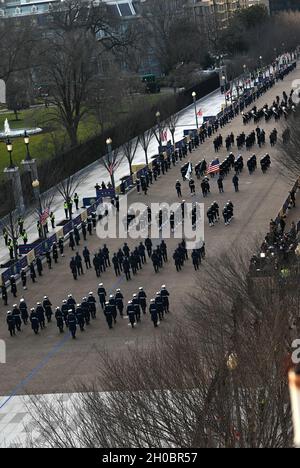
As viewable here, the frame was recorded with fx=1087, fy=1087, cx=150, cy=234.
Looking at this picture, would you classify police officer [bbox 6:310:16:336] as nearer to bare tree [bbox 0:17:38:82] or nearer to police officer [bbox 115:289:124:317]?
police officer [bbox 115:289:124:317]

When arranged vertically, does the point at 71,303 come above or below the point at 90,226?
above

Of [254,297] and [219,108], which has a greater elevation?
[254,297]

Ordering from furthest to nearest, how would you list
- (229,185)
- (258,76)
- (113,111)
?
(258,76), (113,111), (229,185)

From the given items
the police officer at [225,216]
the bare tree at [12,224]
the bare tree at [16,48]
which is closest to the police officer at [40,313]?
the bare tree at [12,224]

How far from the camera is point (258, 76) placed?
103 m

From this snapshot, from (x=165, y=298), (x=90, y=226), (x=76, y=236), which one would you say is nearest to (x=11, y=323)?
(x=165, y=298)

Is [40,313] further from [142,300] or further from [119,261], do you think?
[119,261]

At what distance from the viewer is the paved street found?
26984 mm

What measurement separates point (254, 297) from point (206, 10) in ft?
421

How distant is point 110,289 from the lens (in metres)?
34.2

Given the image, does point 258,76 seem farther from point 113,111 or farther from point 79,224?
point 79,224

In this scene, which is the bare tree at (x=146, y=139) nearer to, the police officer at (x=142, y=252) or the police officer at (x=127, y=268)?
the police officer at (x=142, y=252)

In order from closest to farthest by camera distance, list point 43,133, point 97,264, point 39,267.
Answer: point 97,264, point 39,267, point 43,133

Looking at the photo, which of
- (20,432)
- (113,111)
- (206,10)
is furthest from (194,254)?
(206,10)
